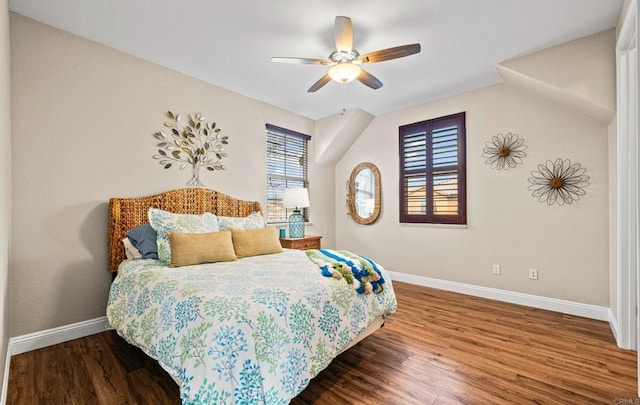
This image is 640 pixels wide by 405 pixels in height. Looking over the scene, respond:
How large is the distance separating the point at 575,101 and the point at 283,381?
3432 millimetres

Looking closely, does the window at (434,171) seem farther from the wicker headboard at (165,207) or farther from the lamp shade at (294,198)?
the wicker headboard at (165,207)

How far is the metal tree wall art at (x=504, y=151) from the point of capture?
337cm

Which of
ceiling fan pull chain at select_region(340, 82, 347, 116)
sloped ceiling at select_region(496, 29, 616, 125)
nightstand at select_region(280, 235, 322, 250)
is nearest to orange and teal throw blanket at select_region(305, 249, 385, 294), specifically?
nightstand at select_region(280, 235, 322, 250)

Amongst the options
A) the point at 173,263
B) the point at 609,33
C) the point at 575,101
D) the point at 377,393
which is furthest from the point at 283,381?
the point at 609,33

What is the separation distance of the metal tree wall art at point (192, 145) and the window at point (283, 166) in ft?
2.68

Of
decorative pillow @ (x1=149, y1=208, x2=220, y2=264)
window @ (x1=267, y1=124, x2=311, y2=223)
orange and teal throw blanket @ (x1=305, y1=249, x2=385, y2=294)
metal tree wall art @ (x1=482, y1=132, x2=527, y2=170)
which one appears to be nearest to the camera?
orange and teal throw blanket @ (x1=305, y1=249, x2=385, y2=294)

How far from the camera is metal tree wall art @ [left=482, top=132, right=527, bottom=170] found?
337 centimetres

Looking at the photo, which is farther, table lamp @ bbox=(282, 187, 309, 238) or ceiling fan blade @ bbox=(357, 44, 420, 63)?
table lamp @ bbox=(282, 187, 309, 238)

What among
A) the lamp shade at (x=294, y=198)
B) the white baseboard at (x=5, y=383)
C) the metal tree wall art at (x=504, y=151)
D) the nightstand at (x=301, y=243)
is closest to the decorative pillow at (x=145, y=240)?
the white baseboard at (x=5, y=383)

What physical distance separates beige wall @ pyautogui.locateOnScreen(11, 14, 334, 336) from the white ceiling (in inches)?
9.0

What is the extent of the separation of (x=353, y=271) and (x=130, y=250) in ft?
6.72

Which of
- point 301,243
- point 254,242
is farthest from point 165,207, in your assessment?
point 301,243

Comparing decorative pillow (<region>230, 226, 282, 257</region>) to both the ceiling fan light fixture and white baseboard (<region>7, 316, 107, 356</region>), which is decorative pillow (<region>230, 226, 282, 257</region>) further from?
the ceiling fan light fixture

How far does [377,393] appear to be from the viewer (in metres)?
1.76
